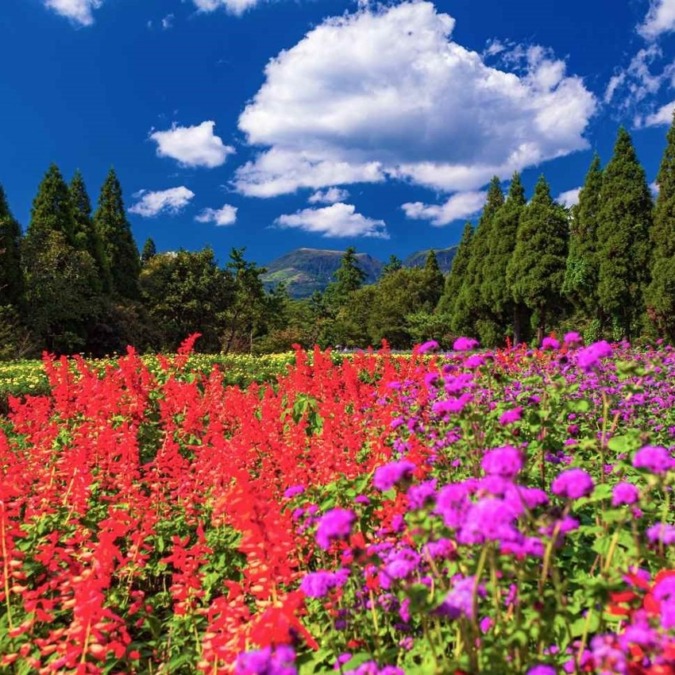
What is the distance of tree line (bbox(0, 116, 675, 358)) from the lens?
2242 cm

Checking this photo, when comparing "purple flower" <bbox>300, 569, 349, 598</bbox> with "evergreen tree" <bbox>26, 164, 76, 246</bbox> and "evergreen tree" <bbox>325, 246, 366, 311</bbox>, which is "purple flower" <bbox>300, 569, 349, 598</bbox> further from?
"evergreen tree" <bbox>325, 246, 366, 311</bbox>

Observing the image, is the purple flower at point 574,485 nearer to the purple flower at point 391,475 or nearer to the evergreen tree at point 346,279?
the purple flower at point 391,475

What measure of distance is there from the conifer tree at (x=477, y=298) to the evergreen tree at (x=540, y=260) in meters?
3.92

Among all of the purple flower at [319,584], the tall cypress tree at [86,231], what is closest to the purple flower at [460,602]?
the purple flower at [319,584]

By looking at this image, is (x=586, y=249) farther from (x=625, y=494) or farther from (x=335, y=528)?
(x=335, y=528)

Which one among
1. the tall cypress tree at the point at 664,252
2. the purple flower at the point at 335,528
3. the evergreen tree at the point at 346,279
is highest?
the evergreen tree at the point at 346,279

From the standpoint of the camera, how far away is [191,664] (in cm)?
296

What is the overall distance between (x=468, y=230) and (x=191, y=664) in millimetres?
42128

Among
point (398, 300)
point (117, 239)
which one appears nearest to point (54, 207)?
point (117, 239)

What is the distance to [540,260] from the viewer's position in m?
27.9

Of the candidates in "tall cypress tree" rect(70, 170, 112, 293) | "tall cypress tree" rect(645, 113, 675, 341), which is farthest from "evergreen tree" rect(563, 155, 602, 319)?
"tall cypress tree" rect(70, 170, 112, 293)

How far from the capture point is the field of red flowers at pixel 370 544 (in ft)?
5.34

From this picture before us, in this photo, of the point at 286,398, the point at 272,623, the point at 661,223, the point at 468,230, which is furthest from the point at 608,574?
the point at 468,230

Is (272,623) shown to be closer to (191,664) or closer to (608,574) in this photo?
(608,574)
